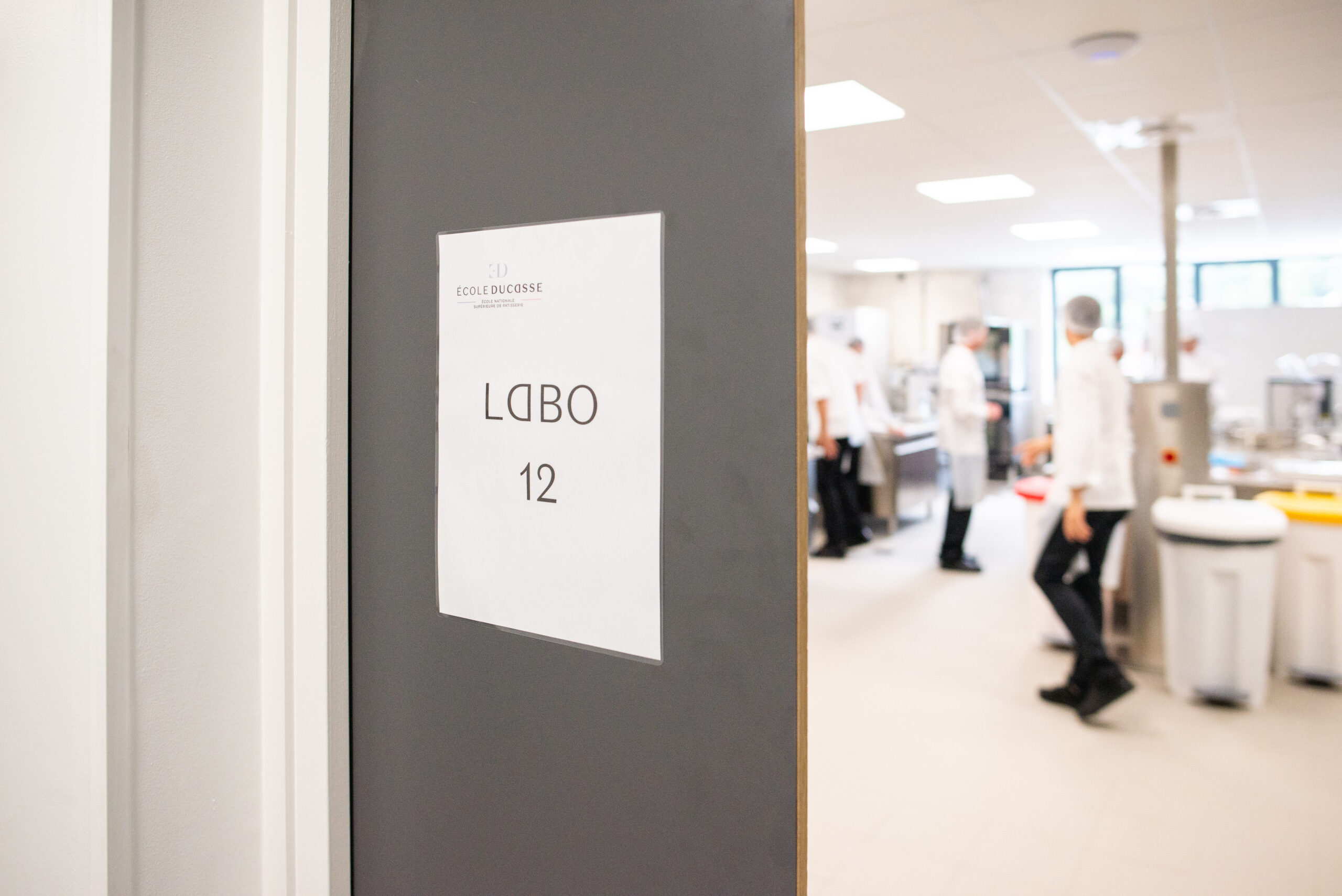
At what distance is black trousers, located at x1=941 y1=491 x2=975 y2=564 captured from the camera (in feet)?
18.4

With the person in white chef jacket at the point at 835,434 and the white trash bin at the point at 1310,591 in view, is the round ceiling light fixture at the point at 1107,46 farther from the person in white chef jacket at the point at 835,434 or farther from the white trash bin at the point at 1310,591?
the person in white chef jacket at the point at 835,434

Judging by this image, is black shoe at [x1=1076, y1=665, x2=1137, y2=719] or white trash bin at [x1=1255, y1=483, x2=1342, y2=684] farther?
white trash bin at [x1=1255, y1=483, x2=1342, y2=684]

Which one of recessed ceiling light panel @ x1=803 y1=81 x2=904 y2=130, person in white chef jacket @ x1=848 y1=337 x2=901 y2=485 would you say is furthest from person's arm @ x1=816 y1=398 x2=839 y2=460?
recessed ceiling light panel @ x1=803 y1=81 x2=904 y2=130

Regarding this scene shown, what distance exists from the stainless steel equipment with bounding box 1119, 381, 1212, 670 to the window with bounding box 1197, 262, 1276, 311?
7261 millimetres

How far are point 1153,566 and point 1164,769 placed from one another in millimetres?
1139

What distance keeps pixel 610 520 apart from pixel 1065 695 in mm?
3092

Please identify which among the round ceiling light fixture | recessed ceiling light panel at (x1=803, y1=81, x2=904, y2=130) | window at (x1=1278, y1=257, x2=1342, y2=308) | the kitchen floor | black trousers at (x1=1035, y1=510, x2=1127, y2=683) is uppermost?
window at (x1=1278, y1=257, x2=1342, y2=308)

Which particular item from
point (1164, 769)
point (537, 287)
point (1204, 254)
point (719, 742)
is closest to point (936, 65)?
point (1164, 769)

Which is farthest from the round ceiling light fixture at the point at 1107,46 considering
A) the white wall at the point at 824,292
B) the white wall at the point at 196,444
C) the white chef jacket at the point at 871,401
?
the white wall at the point at 824,292

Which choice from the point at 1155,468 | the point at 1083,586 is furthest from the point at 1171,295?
the point at 1083,586

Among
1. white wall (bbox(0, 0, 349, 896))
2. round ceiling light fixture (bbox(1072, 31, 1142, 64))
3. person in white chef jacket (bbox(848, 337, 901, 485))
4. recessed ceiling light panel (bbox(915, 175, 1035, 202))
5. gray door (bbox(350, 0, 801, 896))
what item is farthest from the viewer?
person in white chef jacket (bbox(848, 337, 901, 485))

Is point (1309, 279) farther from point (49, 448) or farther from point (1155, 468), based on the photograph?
point (49, 448)

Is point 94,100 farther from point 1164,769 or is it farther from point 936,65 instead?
point 1164,769

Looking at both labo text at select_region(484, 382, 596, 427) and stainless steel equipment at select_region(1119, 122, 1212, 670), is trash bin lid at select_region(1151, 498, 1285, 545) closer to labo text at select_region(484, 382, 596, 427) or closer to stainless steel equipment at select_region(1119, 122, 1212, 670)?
stainless steel equipment at select_region(1119, 122, 1212, 670)
